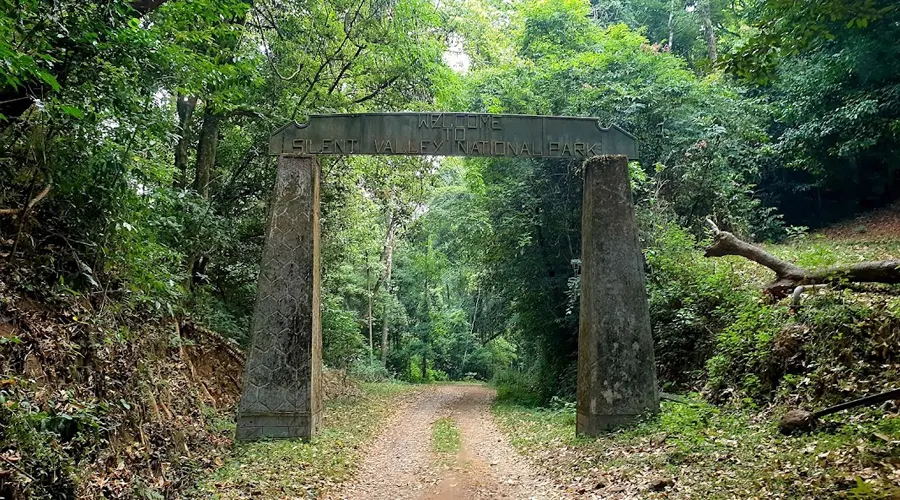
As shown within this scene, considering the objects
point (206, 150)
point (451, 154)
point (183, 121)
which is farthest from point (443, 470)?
point (183, 121)

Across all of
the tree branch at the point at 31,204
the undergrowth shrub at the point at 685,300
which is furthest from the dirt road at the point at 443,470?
the tree branch at the point at 31,204

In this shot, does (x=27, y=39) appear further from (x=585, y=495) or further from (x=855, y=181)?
(x=855, y=181)

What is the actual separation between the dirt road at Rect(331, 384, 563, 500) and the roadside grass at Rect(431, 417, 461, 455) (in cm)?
13

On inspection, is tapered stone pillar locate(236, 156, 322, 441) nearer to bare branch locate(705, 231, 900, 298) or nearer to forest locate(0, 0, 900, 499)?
forest locate(0, 0, 900, 499)

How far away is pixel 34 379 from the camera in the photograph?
15.8 feet

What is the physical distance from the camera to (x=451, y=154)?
962 centimetres

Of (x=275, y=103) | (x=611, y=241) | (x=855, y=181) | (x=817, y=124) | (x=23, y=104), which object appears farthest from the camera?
(x=855, y=181)

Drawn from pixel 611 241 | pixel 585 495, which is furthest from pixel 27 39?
pixel 611 241

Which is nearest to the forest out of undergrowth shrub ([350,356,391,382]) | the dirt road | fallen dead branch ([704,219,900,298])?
fallen dead branch ([704,219,900,298])

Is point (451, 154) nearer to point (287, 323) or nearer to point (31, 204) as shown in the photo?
point (287, 323)

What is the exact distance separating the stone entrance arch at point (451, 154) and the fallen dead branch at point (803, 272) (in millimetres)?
1862

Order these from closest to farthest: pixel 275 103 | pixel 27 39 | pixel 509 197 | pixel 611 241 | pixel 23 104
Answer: pixel 27 39
pixel 23 104
pixel 611 241
pixel 275 103
pixel 509 197

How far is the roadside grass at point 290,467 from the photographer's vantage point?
636 cm

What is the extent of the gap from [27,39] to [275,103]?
24.6ft
